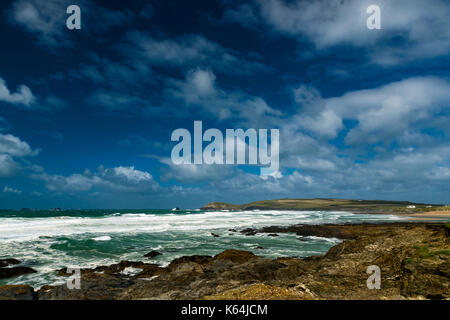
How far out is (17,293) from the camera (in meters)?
9.73

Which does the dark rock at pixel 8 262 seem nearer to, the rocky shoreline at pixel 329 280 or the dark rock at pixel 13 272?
the dark rock at pixel 13 272

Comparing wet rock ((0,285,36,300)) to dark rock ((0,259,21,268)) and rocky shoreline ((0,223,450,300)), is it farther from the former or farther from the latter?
dark rock ((0,259,21,268))

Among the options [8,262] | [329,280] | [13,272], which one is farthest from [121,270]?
[329,280]

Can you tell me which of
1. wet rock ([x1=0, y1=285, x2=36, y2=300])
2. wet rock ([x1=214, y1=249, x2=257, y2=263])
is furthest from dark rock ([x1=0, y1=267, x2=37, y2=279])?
wet rock ([x1=214, y1=249, x2=257, y2=263])

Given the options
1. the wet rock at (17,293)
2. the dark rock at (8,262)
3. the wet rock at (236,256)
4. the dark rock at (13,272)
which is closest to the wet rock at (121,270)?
the dark rock at (13,272)

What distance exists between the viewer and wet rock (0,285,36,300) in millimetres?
9477

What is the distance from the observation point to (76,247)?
26.2 metres

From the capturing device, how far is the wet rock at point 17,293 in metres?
9.48

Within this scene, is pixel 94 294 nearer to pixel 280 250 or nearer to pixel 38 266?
pixel 38 266

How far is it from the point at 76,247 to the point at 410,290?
2844 centimetres

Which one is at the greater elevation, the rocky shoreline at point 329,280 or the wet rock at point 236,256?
the rocky shoreline at point 329,280

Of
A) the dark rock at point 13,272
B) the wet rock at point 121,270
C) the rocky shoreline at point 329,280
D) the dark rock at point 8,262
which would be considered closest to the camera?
the rocky shoreline at point 329,280
